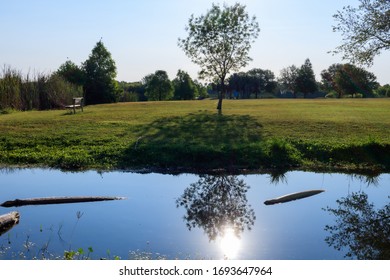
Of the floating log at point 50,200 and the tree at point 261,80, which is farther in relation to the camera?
the tree at point 261,80

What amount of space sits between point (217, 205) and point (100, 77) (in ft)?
197

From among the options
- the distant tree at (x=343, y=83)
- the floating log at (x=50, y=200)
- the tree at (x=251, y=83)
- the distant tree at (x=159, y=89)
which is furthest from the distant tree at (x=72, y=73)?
the tree at (x=251, y=83)

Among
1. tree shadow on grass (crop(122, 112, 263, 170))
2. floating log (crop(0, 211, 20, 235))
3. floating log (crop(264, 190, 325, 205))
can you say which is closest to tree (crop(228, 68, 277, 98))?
tree shadow on grass (crop(122, 112, 263, 170))

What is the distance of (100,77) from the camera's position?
239 ft

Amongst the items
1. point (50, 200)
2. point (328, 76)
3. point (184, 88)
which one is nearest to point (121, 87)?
point (184, 88)

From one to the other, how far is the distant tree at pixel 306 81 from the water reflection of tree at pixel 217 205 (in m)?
111

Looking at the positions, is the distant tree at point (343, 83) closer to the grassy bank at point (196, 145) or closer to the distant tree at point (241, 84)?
the distant tree at point (241, 84)

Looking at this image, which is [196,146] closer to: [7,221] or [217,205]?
[217,205]

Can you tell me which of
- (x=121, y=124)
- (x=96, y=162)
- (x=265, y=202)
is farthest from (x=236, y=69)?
(x=265, y=202)

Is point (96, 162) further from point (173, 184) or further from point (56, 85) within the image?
point (56, 85)

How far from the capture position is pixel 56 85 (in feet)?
169

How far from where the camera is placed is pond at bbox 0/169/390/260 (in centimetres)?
1169

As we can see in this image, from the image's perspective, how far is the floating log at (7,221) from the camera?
12.9 metres

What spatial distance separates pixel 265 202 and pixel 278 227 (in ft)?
10.2
